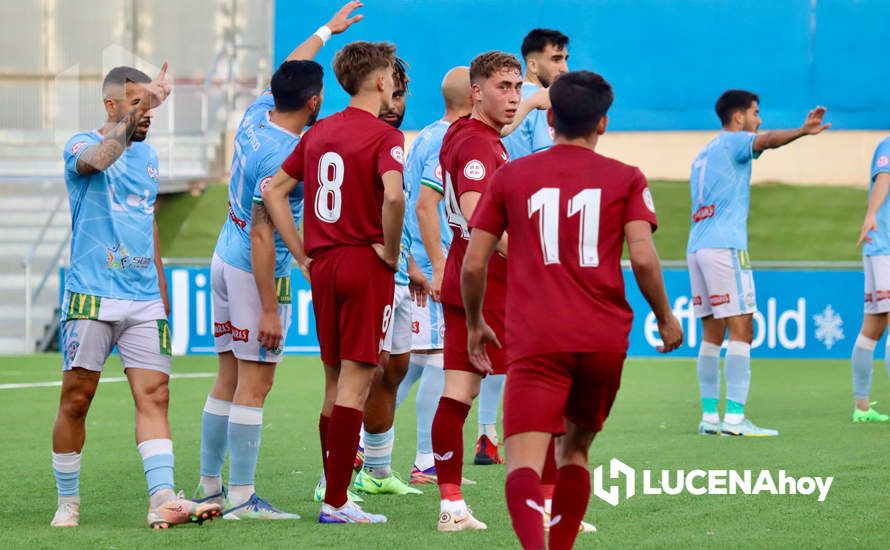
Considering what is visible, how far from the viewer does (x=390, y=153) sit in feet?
19.5

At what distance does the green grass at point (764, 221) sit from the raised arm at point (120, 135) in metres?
15.1

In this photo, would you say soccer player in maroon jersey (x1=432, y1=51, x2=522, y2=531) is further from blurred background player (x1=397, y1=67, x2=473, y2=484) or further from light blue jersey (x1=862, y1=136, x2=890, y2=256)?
light blue jersey (x1=862, y1=136, x2=890, y2=256)

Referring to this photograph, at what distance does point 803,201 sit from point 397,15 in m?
7.53

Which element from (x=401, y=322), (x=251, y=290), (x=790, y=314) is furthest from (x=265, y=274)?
(x=790, y=314)

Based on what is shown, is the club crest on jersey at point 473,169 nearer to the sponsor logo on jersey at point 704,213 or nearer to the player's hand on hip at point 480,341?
the player's hand on hip at point 480,341

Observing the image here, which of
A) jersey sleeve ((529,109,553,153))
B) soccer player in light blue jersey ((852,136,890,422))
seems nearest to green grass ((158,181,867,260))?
soccer player in light blue jersey ((852,136,890,422))

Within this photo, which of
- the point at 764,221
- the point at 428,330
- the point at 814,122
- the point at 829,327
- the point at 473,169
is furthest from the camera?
the point at 764,221

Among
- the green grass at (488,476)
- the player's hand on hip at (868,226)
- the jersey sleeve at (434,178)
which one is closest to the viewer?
the green grass at (488,476)

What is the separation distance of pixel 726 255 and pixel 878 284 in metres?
1.41

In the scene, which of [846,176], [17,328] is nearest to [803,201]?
[846,176]

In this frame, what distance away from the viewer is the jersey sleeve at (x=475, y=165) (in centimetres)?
597

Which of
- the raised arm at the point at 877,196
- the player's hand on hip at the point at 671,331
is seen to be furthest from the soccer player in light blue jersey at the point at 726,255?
the player's hand on hip at the point at 671,331

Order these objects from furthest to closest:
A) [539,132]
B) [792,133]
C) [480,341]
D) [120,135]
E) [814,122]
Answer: [792,133], [814,122], [539,132], [120,135], [480,341]

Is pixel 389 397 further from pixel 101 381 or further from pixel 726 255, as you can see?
pixel 101 381
